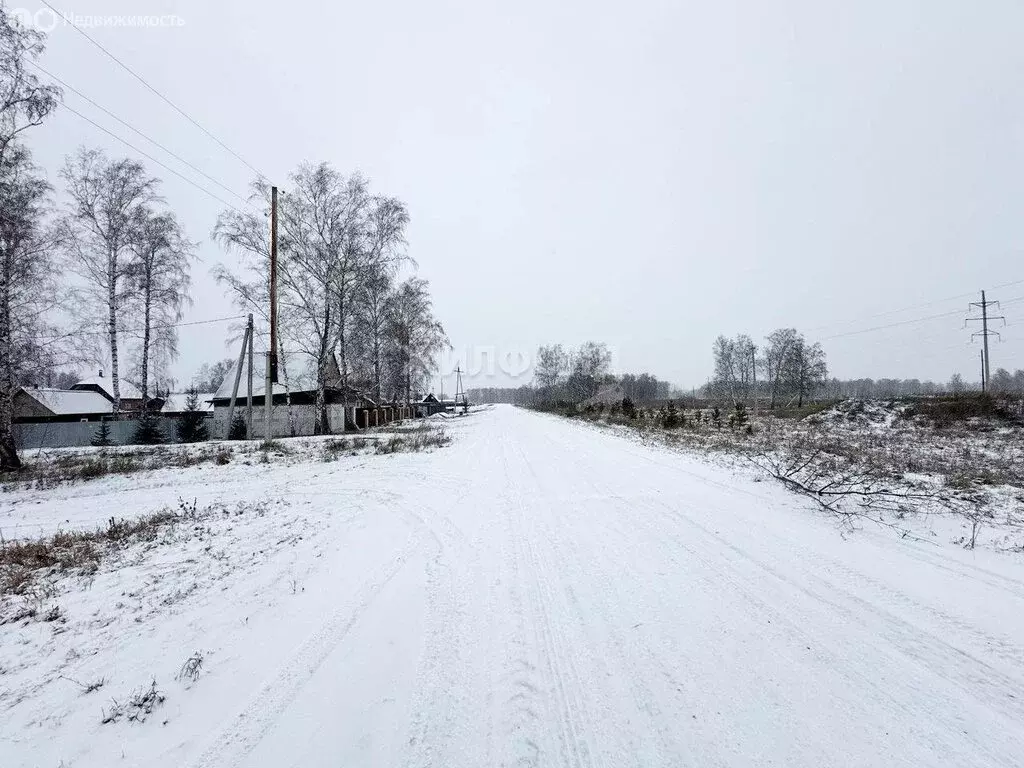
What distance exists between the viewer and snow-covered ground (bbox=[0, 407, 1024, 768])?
2121 mm

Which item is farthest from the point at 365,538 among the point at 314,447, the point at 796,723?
the point at 314,447

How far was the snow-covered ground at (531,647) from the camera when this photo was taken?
2121 mm

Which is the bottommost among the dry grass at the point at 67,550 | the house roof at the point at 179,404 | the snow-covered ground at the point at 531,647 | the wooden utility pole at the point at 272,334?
the dry grass at the point at 67,550

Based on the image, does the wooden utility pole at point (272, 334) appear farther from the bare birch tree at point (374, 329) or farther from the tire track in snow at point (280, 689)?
the tire track in snow at point (280, 689)

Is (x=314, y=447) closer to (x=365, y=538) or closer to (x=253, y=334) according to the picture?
(x=253, y=334)

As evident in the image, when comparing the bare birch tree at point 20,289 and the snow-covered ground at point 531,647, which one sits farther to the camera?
the bare birch tree at point 20,289

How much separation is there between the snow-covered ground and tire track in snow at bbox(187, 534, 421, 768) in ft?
0.05

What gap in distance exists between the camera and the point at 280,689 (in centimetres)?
257

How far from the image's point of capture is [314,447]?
16.1 meters

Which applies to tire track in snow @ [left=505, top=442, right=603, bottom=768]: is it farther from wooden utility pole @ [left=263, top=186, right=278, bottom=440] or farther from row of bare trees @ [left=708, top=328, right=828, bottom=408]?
row of bare trees @ [left=708, top=328, right=828, bottom=408]

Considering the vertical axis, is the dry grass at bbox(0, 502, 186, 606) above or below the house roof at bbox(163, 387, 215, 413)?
below

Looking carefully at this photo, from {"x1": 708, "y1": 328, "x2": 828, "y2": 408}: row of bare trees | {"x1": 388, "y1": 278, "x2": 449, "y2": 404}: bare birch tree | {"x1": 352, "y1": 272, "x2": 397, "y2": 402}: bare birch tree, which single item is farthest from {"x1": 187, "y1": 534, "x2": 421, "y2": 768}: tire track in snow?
{"x1": 708, "y1": 328, "x2": 828, "y2": 408}: row of bare trees

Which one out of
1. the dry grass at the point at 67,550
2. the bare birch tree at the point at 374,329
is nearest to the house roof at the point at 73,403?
the bare birch tree at the point at 374,329

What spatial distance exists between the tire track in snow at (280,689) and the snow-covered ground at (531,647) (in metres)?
0.02
